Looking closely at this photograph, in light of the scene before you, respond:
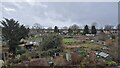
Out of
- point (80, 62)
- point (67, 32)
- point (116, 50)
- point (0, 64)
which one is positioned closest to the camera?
point (0, 64)

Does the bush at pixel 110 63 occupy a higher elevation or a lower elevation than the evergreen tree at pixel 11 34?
lower

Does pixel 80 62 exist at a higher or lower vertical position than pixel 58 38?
lower

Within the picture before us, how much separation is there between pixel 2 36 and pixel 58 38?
7.95 feet

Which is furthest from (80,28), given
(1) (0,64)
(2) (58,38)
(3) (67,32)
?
(1) (0,64)

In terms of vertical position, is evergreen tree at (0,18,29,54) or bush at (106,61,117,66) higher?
evergreen tree at (0,18,29,54)

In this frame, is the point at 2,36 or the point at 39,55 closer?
the point at 39,55

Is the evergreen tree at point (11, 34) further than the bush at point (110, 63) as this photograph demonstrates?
Yes

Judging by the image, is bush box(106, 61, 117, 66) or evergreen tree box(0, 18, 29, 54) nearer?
bush box(106, 61, 117, 66)

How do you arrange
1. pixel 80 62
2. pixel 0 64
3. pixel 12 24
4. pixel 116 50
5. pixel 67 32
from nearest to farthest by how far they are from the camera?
1. pixel 0 64
2. pixel 80 62
3. pixel 116 50
4. pixel 12 24
5. pixel 67 32

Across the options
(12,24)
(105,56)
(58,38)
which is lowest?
(105,56)

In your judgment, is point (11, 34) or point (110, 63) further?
point (11, 34)

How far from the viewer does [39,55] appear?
7887 millimetres

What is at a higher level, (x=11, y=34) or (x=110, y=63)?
(x=11, y=34)

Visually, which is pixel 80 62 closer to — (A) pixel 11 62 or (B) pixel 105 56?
(B) pixel 105 56
